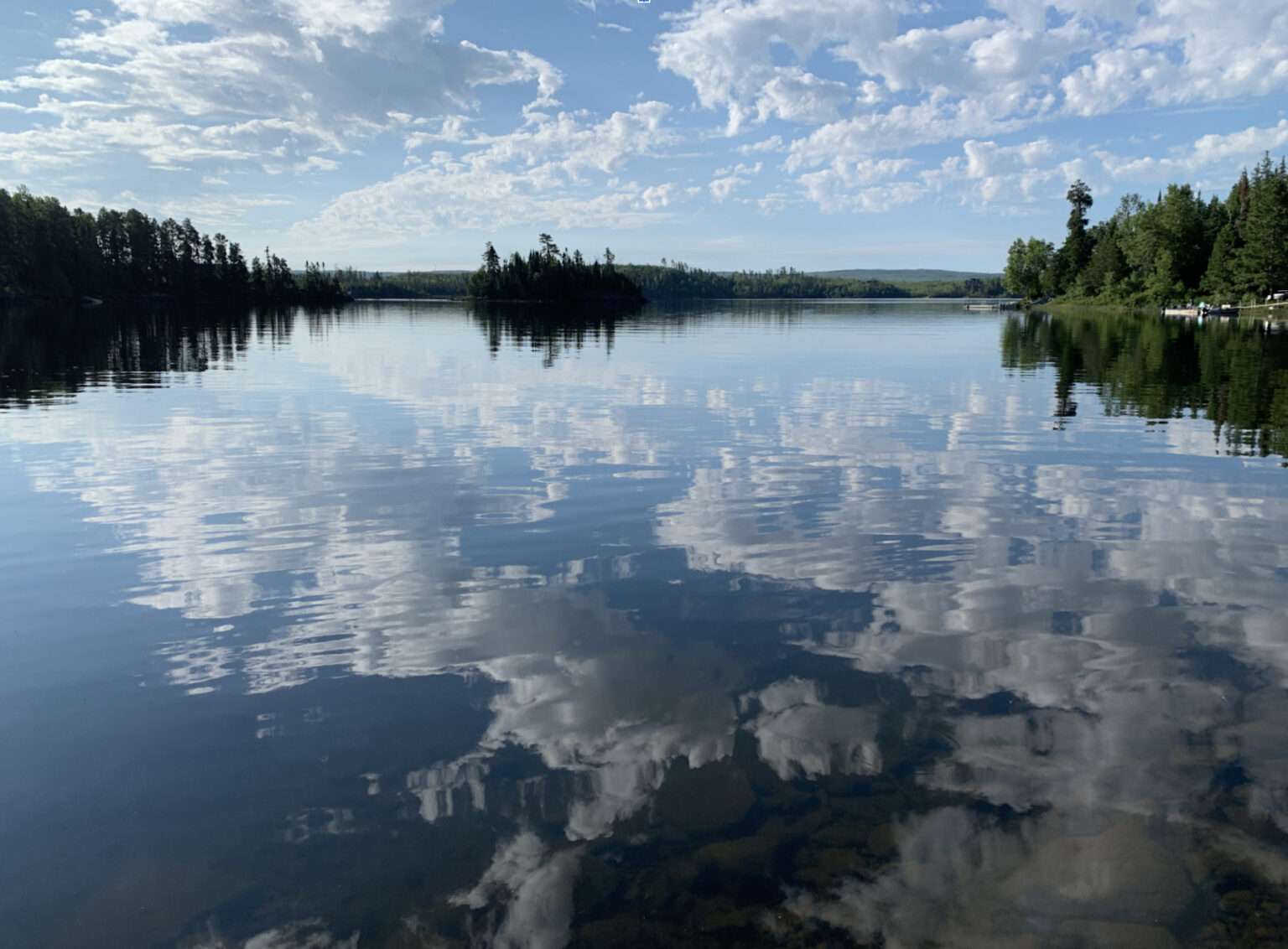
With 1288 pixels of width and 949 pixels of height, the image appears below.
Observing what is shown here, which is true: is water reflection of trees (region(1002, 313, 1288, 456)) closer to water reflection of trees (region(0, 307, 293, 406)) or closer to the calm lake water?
the calm lake water

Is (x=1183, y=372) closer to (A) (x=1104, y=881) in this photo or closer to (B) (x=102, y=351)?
(A) (x=1104, y=881)

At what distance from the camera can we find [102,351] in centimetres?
5994

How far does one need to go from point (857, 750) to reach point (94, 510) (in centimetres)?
1679

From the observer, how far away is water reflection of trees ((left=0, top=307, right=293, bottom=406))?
39.8 m

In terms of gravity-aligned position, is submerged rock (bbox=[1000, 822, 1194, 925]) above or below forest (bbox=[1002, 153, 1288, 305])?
below

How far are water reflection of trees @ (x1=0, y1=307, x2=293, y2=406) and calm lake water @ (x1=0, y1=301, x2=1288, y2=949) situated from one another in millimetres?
20463

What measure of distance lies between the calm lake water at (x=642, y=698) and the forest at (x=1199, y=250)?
127 metres

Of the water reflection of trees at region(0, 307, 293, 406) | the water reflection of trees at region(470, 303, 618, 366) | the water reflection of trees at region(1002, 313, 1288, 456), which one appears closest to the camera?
the water reflection of trees at region(1002, 313, 1288, 456)

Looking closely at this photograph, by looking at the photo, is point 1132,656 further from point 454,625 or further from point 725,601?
point 454,625

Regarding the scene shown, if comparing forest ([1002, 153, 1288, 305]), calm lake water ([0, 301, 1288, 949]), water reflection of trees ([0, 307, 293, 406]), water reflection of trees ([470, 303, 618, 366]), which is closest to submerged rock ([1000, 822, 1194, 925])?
calm lake water ([0, 301, 1288, 949])

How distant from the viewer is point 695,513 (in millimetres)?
16953

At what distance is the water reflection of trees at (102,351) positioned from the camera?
39759 mm

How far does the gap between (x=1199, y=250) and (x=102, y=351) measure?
6904 inches

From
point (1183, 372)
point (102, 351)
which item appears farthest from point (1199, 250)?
point (102, 351)
